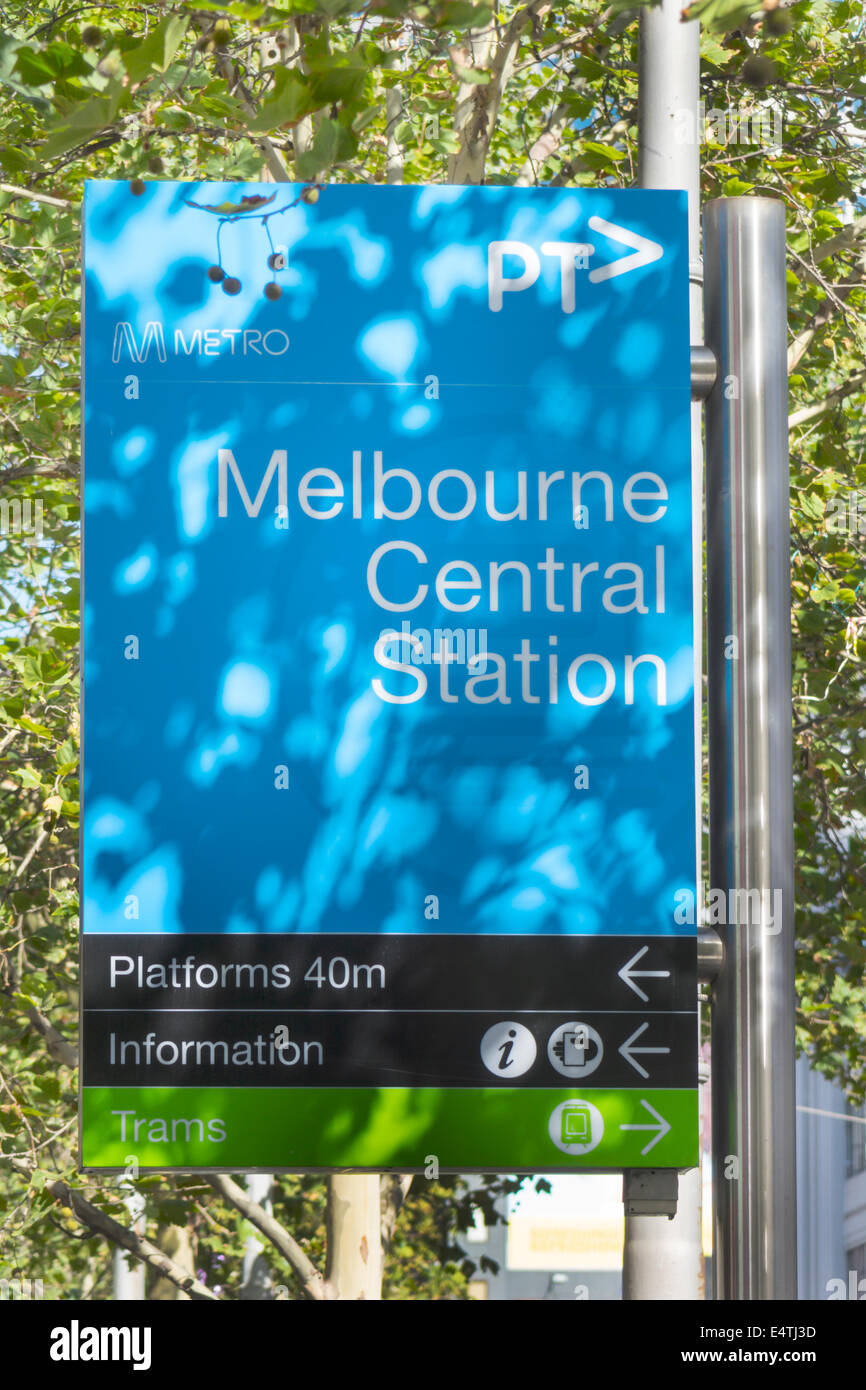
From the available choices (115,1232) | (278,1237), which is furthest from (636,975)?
(115,1232)

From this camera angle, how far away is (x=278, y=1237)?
8422mm

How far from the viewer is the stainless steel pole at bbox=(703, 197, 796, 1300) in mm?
2785

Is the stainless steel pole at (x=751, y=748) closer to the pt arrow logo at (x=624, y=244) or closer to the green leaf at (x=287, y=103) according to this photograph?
the pt arrow logo at (x=624, y=244)

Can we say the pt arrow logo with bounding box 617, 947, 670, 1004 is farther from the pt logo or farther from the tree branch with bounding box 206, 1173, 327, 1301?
the tree branch with bounding box 206, 1173, 327, 1301

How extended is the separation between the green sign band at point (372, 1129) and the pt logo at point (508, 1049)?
0.05 metres

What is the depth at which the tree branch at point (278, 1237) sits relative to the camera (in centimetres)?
816

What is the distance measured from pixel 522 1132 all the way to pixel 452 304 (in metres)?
1.81

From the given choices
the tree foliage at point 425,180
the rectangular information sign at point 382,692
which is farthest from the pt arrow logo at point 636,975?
the tree foliage at point 425,180

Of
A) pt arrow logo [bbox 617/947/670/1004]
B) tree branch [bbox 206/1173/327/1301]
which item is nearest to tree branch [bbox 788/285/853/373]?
tree branch [bbox 206/1173/327/1301]

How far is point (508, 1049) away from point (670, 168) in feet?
9.51

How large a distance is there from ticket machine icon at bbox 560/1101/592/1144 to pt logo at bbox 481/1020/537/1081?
133mm

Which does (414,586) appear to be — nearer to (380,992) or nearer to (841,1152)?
(380,992)
